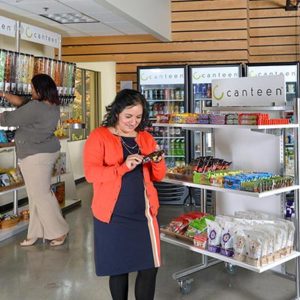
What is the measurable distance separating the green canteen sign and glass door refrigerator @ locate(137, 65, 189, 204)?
304 centimetres

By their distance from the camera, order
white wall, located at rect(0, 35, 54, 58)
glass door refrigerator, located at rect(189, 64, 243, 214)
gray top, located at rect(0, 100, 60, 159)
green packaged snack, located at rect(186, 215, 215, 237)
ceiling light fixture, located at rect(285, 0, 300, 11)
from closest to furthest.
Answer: green packaged snack, located at rect(186, 215, 215, 237) → gray top, located at rect(0, 100, 60, 159) → white wall, located at rect(0, 35, 54, 58) → glass door refrigerator, located at rect(189, 64, 243, 214) → ceiling light fixture, located at rect(285, 0, 300, 11)

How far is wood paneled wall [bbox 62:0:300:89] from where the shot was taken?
733 centimetres

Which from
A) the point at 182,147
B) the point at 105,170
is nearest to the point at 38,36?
the point at 182,147

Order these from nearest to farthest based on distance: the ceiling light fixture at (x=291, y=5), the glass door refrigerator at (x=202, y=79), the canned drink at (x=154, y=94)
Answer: the glass door refrigerator at (x=202, y=79), the canned drink at (x=154, y=94), the ceiling light fixture at (x=291, y=5)

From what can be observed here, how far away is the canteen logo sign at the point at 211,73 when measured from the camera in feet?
22.5

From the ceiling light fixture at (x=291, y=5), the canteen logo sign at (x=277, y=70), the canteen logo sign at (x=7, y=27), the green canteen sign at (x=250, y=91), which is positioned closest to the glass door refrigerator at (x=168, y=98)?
the canteen logo sign at (x=277, y=70)

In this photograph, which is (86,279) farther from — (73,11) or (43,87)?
(73,11)

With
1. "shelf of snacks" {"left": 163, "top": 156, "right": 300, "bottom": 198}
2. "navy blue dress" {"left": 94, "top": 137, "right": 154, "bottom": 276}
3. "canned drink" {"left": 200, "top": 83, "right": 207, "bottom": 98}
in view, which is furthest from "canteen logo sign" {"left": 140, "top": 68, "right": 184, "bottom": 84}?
"navy blue dress" {"left": 94, "top": 137, "right": 154, "bottom": 276}

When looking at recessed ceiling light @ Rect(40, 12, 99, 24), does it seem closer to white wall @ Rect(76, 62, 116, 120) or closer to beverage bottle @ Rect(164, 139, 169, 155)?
beverage bottle @ Rect(164, 139, 169, 155)

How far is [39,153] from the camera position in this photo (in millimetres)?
4621

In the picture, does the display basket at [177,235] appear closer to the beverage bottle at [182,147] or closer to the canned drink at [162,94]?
the beverage bottle at [182,147]

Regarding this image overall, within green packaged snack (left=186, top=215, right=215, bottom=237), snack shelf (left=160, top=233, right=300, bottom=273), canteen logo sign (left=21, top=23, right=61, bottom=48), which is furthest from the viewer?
canteen logo sign (left=21, top=23, right=61, bottom=48)

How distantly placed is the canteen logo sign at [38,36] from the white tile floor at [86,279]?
248 centimetres

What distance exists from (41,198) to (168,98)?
304 cm
